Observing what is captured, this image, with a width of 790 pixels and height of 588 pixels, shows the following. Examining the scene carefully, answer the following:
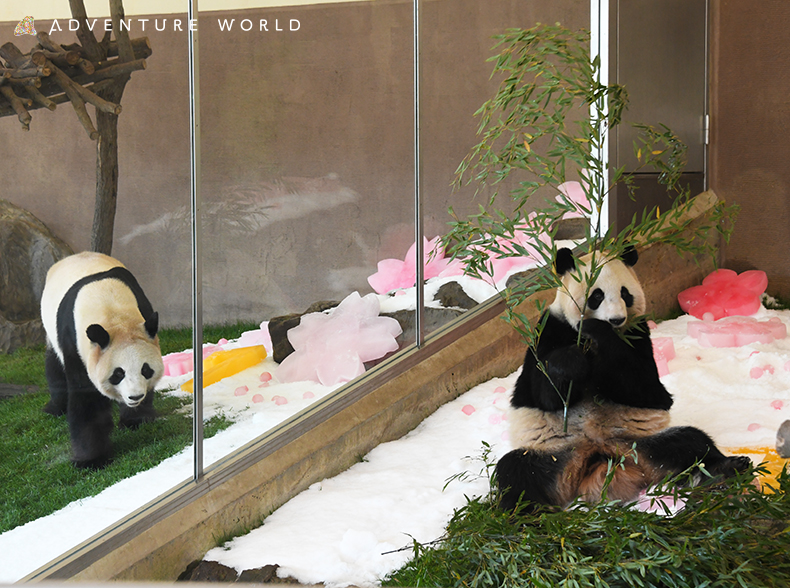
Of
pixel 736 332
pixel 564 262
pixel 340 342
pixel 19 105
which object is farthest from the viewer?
pixel 736 332

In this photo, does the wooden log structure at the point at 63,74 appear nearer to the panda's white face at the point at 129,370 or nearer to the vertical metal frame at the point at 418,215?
the panda's white face at the point at 129,370

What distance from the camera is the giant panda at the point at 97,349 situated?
6.41ft

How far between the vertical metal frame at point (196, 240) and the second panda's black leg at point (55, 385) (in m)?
0.43

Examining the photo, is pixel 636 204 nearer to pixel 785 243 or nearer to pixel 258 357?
pixel 785 243

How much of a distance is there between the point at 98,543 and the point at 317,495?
78 cm

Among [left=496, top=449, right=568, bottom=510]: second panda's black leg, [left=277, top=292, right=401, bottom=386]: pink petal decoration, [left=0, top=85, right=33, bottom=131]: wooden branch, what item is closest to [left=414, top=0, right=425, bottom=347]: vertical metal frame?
[left=277, top=292, right=401, bottom=386]: pink petal decoration

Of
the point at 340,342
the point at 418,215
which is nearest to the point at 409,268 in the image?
the point at 418,215

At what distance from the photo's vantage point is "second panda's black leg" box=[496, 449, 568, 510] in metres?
2.05

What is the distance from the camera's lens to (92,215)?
2037mm

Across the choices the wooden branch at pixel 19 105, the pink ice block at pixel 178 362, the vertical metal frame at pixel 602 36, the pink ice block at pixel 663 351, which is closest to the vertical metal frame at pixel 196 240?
the pink ice block at pixel 178 362

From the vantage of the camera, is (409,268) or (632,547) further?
(409,268)

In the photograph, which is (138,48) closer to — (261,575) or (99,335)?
(99,335)

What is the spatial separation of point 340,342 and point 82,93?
137 cm

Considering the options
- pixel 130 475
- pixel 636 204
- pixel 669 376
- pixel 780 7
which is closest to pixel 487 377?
pixel 669 376
